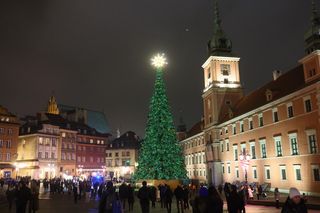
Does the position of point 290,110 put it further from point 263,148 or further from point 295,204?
point 295,204

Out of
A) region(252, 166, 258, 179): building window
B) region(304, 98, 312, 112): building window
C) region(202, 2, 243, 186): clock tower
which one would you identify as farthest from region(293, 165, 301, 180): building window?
region(202, 2, 243, 186): clock tower

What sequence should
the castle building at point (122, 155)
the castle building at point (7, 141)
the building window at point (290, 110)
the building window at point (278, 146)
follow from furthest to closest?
the castle building at point (122, 155) < the castle building at point (7, 141) < the building window at point (278, 146) < the building window at point (290, 110)

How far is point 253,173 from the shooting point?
4509cm

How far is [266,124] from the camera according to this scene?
41.7 meters

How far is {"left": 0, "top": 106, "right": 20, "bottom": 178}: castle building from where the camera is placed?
64.9 m

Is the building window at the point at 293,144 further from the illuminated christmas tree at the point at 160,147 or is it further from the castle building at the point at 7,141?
the castle building at the point at 7,141

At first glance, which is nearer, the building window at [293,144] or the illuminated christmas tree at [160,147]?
the illuminated christmas tree at [160,147]

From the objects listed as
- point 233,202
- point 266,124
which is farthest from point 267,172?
point 233,202

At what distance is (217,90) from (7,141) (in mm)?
43247

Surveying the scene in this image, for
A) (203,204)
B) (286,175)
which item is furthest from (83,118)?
(203,204)

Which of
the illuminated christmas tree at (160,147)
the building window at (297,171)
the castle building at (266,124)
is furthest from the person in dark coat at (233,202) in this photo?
the building window at (297,171)

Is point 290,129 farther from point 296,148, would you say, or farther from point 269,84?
point 269,84

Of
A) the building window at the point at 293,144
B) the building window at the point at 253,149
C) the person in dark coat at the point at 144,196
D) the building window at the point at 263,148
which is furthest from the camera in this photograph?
the building window at the point at 253,149

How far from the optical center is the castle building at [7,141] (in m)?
64.9
